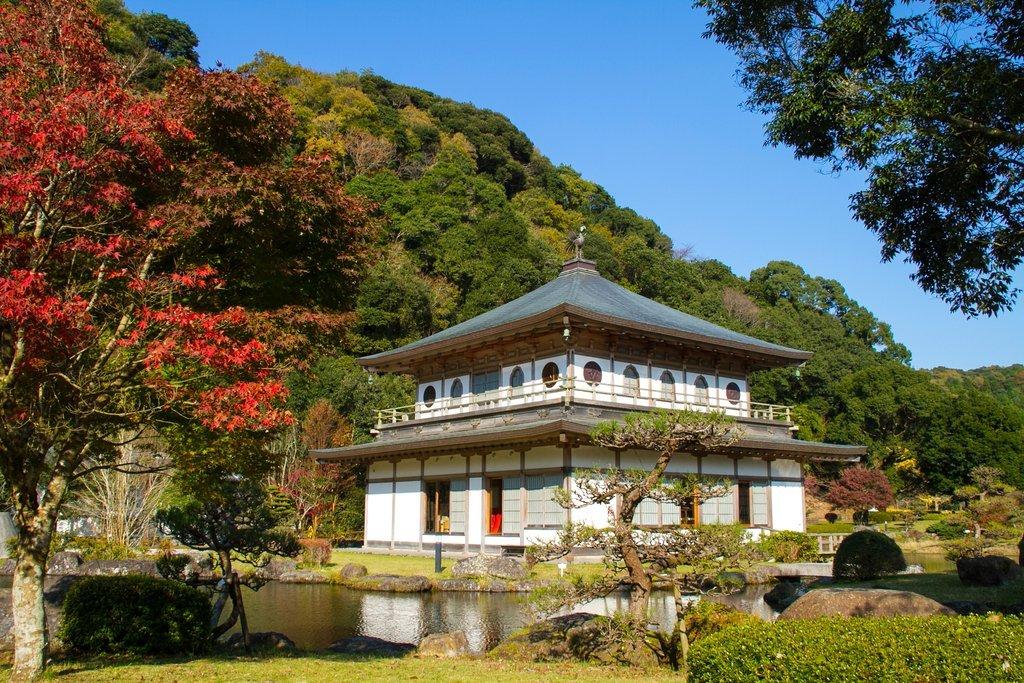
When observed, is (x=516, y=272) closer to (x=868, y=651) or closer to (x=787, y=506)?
(x=787, y=506)

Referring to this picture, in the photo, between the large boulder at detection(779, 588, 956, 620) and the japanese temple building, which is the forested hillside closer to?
the japanese temple building

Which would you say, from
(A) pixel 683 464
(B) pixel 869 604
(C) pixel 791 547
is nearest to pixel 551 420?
(A) pixel 683 464

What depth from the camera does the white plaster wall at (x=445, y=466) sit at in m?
24.1

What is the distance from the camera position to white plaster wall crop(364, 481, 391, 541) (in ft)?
88.5

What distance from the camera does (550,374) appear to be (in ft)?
77.0

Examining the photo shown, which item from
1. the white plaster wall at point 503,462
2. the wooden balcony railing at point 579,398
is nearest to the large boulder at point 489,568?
the white plaster wall at point 503,462

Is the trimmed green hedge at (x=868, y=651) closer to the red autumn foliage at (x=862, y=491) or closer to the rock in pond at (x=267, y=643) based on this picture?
the rock in pond at (x=267, y=643)

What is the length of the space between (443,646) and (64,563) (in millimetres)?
11914

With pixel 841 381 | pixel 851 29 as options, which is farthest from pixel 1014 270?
pixel 841 381

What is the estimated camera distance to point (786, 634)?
562 centimetres

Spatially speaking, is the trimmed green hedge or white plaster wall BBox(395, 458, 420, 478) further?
white plaster wall BBox(395, 458, 420, 478)

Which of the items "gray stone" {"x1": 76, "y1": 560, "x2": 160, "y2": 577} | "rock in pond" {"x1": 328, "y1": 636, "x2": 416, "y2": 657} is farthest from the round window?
"rock in pond" {"x1": 328, "y1": 636, "x2": 416, "y2": 657}

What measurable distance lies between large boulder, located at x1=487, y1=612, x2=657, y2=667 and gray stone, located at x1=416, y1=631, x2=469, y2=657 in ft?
1.92

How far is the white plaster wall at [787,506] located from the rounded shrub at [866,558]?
727 cm
